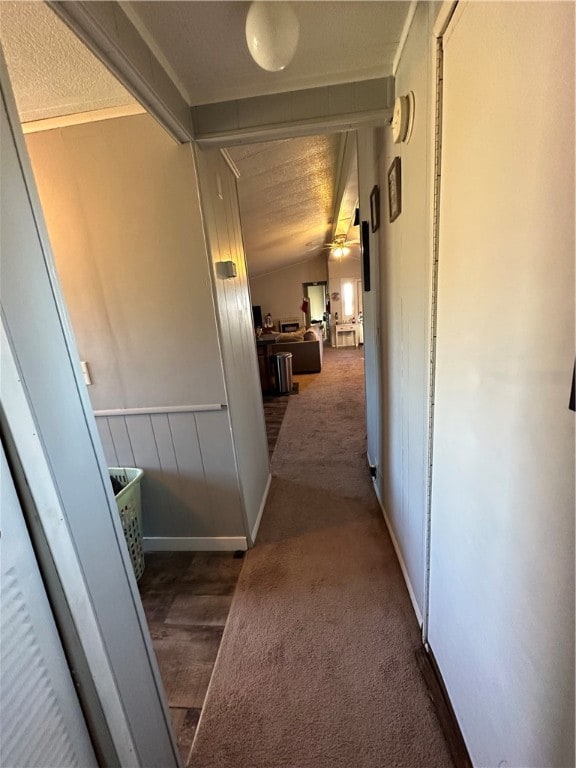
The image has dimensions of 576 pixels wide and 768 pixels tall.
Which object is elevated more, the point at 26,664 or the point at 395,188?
the point at 395,188

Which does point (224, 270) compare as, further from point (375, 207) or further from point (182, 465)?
point (182, 465)

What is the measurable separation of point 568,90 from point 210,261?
1393 mm

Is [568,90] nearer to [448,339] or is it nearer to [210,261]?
[448,339]

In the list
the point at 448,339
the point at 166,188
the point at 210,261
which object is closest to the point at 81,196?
the point at 166,188

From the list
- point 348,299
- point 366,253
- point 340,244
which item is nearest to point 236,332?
point 366,253

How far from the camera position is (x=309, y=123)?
142 centimetres

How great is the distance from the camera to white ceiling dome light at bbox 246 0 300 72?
89 centimetres

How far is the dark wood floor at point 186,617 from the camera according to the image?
4.10 ft

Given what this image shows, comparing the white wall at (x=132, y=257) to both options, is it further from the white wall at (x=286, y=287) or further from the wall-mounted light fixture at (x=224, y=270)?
the white wall at (x=286, y=287)

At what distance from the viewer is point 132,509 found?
5.81ft

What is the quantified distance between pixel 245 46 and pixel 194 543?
7.76ft

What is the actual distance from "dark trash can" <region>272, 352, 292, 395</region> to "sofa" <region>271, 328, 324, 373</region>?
1138 millimetres

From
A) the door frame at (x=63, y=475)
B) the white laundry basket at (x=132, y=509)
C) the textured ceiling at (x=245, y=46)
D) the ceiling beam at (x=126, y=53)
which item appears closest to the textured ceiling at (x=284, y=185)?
the textured ceiling at (x=245, y=46)

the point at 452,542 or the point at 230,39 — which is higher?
the point at 230,39
